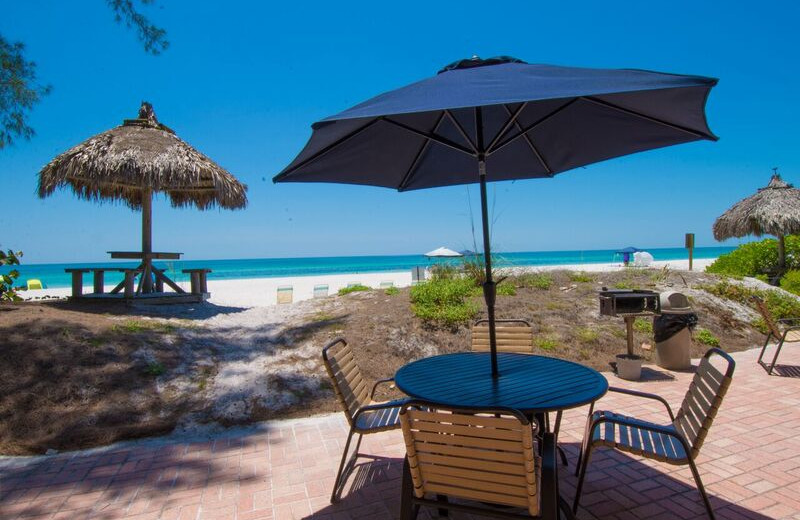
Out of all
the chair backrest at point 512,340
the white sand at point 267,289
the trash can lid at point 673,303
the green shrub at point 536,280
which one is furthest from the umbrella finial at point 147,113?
the trash can lid at point 673,303

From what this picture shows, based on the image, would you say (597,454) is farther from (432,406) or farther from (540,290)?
(540,290)

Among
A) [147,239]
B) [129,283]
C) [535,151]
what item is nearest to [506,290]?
[535,151]

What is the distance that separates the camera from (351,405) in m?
2.81

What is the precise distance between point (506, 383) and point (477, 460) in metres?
0.78

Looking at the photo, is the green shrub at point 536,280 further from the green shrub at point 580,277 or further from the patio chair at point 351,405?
the patio chair at point 351,405

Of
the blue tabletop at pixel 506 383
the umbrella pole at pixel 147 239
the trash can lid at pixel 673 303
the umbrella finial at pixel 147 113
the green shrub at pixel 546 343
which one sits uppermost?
the umbrella finial at pixel 147 113

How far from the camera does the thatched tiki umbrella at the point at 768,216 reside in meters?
13.2

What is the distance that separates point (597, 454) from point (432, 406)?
6.97 ft

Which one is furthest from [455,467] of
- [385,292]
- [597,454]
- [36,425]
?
[385,292]

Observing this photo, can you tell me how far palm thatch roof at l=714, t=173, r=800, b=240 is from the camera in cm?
1324

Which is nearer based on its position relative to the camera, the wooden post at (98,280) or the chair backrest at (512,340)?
the chair backrest at (512,340)

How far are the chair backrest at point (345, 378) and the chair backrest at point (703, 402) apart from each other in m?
1.80

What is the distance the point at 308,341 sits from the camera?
19.8 ft

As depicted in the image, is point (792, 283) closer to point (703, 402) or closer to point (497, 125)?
point (497, 125)
